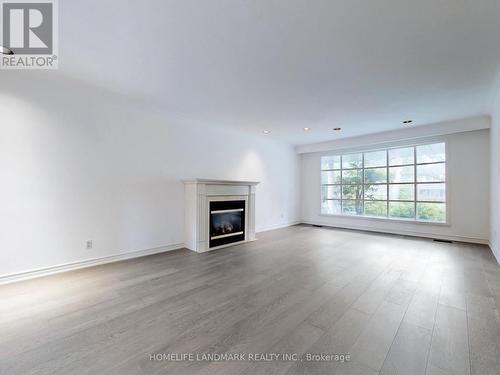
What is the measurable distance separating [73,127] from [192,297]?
117 inches

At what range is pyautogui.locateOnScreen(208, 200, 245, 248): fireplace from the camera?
469 centimetres

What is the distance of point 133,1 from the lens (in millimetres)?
1786

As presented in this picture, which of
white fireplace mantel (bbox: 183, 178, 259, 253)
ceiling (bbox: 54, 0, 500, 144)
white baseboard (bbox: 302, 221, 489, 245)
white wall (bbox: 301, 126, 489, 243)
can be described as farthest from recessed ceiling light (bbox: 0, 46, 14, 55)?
white baseboard (bbox: 302, 221, 489, 245)

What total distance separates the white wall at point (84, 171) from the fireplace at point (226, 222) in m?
0.64

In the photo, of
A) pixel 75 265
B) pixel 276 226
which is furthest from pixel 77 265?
pixel 276 226

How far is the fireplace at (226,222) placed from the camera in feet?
15.4

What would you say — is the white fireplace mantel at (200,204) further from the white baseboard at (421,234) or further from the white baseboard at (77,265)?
the white baseboard at (421,234)

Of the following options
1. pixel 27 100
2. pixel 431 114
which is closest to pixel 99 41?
pixel 27 100

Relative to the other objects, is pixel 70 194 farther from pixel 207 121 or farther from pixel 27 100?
pixel 207 121

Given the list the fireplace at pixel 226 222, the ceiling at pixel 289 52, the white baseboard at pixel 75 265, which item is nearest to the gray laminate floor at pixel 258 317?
the white baseboard at pixel 75 265

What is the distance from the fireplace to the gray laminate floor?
986 millimetres

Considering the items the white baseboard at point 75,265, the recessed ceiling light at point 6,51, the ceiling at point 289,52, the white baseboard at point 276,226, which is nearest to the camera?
the ceiling at point 289,52

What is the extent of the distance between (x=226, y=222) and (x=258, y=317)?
298 centimetres

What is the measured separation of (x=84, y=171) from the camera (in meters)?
3.46
